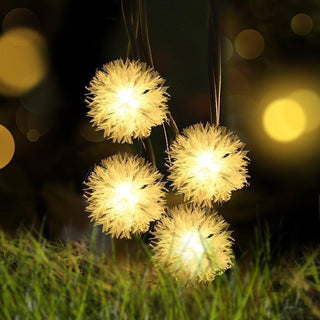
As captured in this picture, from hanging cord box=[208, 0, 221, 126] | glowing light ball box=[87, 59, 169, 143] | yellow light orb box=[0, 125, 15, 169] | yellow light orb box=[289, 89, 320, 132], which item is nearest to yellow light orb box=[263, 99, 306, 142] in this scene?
yellow light orb box=[289, 89, 320, 132]

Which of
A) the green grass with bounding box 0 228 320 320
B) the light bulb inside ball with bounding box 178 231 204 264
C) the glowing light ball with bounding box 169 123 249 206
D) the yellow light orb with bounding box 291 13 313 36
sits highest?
the yellow light orb with bounding box 291 13 313 36

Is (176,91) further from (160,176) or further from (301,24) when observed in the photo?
(160,176)

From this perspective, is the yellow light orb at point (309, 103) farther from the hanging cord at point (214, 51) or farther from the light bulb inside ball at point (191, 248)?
the light bulb inside ball at point (191, 248)

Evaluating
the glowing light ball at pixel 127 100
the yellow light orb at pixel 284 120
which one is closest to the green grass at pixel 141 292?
the glowing light ball at pixel 127 100

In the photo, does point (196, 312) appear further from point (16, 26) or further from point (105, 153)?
point (16, 26)

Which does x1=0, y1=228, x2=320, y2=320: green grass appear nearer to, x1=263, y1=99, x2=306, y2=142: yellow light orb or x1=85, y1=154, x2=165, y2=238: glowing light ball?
x1=85, y1=154, x2=165, y2=238: glowing light ball

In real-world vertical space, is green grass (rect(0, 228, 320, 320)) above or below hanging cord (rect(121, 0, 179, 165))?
below
